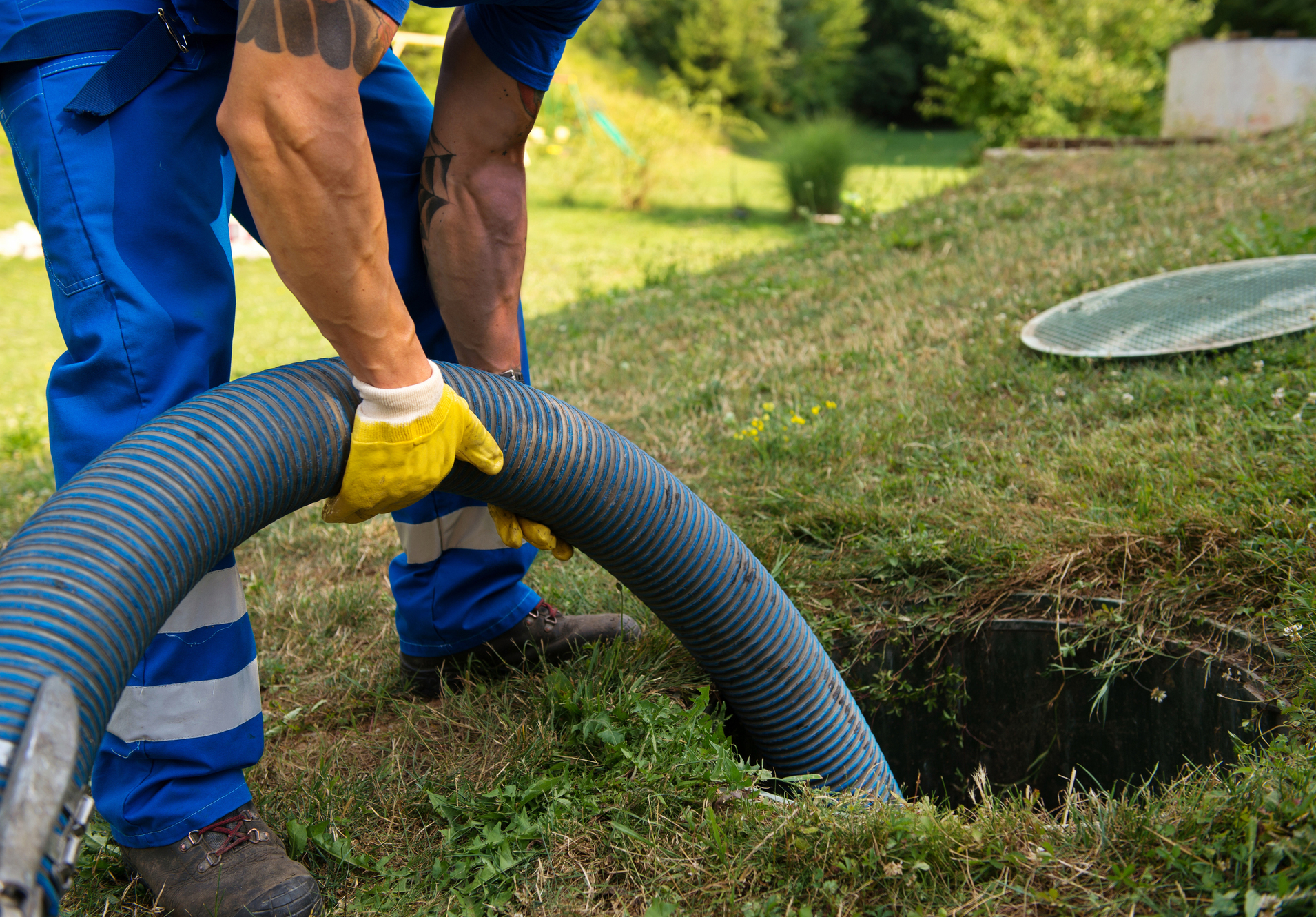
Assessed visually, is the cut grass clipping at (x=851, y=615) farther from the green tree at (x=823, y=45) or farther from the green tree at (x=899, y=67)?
the green tree at (x=899, y=67)

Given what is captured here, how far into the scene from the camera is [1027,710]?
228 centimetres

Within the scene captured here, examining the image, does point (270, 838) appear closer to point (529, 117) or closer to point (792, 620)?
point (792, 620)

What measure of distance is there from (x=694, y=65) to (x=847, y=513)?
97.4 ft

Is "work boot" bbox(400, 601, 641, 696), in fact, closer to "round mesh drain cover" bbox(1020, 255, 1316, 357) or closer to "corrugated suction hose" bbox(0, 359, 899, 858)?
"corrugated suction hose" bbox(0, 359, 899, 858)

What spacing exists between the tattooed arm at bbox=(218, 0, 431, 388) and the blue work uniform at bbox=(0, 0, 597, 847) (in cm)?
17

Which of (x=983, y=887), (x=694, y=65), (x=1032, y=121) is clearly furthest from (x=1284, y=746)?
(x=694, y=65)

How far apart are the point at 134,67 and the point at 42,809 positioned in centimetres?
116

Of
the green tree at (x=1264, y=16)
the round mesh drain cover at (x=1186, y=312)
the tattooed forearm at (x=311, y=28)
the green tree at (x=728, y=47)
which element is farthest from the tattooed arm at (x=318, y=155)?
the green tree at (x=1264, y=16)

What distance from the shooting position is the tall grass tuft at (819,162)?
12.4 m

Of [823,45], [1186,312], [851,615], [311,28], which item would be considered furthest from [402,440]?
[823,45]

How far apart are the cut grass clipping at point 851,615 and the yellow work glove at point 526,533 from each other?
0.25 meters

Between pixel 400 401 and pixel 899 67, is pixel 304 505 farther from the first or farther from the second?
pixel 899 67

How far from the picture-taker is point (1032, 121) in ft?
47.7

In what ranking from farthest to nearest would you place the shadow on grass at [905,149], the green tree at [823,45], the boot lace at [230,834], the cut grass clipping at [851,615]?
the green tree at [823,45], the shadow on grass at [905,149], the boot lace at [230,834], the cut grass clipping at [851,615]
